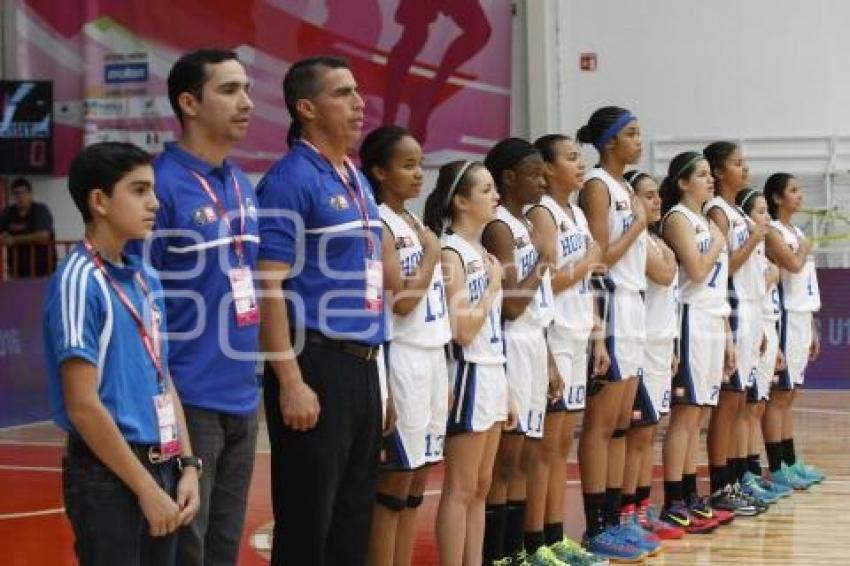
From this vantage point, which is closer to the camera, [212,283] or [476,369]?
[212,283]

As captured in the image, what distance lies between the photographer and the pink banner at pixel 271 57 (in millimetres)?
16344

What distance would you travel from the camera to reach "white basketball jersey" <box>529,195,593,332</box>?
6551mm

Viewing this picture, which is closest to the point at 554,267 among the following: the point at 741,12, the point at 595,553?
the point at 595,553

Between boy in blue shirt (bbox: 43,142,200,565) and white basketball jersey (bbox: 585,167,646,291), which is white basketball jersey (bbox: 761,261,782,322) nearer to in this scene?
white basketball jersey (bbox: 585,167,646,291)

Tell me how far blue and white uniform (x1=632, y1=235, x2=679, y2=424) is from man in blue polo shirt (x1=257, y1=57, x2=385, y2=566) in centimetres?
266

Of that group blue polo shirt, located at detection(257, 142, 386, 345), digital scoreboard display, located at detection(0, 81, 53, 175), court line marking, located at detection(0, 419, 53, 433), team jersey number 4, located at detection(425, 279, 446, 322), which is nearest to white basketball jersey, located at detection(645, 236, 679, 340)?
team jersey number 4, located at detection(425, 279, 446, 322)

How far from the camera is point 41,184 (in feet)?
58.2

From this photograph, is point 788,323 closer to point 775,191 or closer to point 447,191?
point 775,191

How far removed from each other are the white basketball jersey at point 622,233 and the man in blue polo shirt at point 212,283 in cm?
284

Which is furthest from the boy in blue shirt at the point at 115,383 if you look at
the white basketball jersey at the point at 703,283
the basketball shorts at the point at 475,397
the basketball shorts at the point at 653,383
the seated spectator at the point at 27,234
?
the seated spectator at the point at 27,234

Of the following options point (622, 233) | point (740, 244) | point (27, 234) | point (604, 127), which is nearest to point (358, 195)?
point (622, 233)

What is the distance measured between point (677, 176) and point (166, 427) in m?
4.37

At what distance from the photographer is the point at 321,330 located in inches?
185

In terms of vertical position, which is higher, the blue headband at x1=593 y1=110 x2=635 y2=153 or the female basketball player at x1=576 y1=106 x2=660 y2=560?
the blue headband at x1=593 y1=110 x2=635 y2=153
